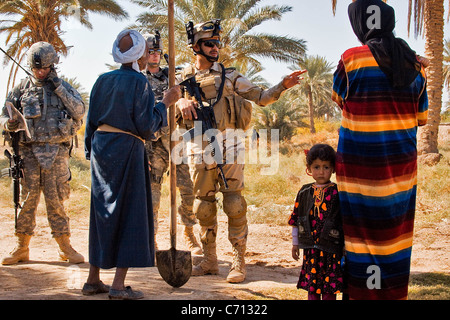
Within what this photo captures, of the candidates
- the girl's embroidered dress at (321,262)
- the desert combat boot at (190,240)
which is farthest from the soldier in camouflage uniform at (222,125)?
the girl's embroidered dress at (321,262)

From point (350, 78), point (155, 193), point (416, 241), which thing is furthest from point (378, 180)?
point (416, 241)

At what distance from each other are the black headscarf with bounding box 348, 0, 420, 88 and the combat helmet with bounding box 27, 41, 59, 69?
12.3ft

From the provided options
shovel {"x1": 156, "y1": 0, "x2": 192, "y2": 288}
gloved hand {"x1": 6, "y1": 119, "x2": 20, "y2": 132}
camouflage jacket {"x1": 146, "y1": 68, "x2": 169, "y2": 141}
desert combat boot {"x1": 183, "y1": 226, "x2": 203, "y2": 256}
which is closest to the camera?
shovel {"x1": 156, "y1": 0, "x2": 192, "y2": 288}

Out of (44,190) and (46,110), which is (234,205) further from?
(46,110)

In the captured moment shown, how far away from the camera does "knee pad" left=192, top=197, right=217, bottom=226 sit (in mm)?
5242

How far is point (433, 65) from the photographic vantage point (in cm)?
1416

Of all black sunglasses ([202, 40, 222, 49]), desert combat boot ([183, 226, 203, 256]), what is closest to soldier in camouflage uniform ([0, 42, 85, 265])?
desert combat boot ([183, 226, 203, 256])

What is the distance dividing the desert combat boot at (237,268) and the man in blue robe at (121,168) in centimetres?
125

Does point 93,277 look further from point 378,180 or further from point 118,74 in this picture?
point 378,180

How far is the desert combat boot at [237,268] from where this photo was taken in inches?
199

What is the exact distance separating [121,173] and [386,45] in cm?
218

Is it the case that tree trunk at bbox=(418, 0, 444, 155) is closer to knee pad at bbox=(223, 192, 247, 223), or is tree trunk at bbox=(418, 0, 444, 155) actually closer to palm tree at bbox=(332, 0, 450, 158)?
palm tree at bbox=(332, 0, 450, 158)

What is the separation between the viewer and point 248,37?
17469 millimetres

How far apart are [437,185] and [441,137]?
18.5 metres
